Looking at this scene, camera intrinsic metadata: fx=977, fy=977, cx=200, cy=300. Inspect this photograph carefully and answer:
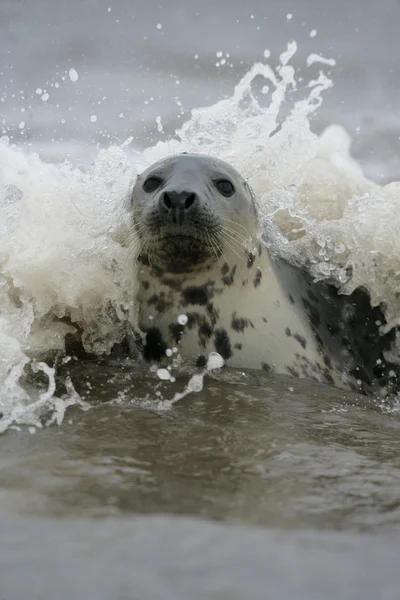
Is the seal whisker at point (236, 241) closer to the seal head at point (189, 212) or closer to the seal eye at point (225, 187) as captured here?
the seal head at point (189, 212)

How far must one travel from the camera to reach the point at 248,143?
5.38m

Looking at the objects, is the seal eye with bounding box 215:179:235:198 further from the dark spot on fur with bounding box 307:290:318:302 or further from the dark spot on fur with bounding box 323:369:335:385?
the dark spot on fur with bounding box 323:369:335:385

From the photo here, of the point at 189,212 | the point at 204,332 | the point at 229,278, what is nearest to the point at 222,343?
the point at 204,332

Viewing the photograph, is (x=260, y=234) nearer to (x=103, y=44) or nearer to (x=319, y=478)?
(x=319, y=478)

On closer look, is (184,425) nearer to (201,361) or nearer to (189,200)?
(201,361)

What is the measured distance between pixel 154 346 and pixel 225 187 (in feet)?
Result: 2.43

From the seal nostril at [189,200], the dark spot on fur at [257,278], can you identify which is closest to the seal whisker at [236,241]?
the dark spot on fur at [257,278]

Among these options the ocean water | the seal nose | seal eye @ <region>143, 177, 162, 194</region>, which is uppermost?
seal eye @ <region>143, 177, 162, 194</region>

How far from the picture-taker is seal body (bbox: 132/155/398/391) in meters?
3.76

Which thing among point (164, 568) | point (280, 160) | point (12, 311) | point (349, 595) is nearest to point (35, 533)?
point (164, 568)

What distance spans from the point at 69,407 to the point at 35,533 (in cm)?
115

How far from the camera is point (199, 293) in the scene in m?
3.93

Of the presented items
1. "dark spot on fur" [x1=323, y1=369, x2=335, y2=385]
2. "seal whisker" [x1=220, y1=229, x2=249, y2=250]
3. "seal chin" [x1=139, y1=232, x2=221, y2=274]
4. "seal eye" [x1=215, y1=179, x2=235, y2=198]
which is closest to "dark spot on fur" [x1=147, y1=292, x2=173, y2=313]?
"seal chin" [x1=139, y1=232, x2=221, y2=274]

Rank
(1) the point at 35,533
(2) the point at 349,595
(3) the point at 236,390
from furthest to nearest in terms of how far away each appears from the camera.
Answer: (3) the point at 236,390 < (1) the point at 35,533 < (2) the point at 349,595
